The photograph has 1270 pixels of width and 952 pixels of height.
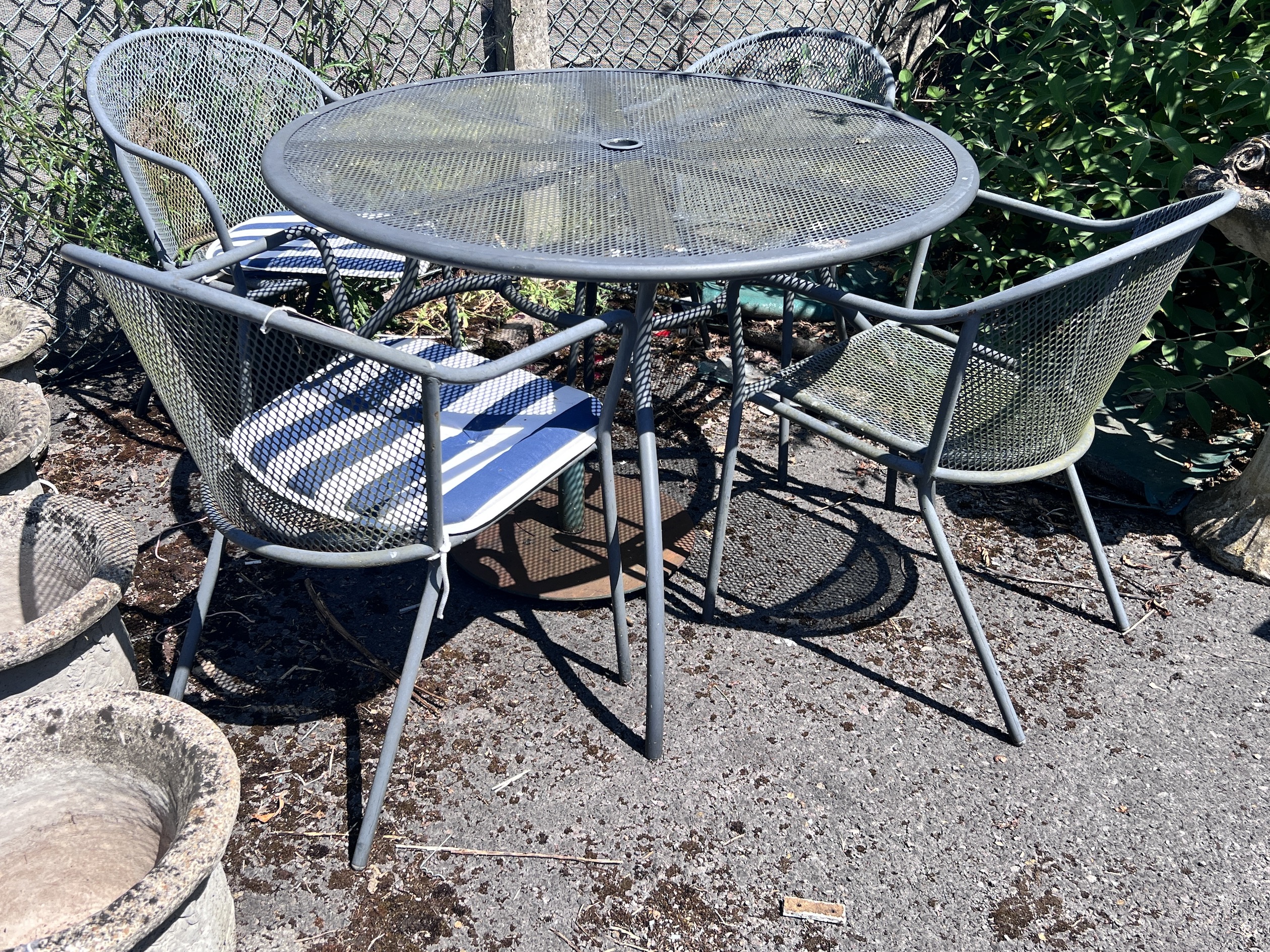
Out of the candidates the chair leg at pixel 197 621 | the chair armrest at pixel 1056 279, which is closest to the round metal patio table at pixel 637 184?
the chair armrest at pixel 1056 279

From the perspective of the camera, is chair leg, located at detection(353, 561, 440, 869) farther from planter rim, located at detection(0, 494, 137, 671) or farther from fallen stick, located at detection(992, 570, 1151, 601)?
fallen stick, located at detection(992, 570, 1151, 601)

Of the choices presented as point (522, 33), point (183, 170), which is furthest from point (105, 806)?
point (522, 33)

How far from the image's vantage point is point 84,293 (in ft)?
11.6

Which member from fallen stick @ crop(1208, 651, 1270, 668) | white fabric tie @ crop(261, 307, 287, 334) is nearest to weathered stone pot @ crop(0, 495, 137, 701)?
white fabric tie @ crop(261, 307, 287, 334)

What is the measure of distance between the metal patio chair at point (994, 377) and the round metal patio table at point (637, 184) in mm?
226

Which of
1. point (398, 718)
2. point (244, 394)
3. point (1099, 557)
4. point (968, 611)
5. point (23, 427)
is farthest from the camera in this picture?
point (1099, 557)

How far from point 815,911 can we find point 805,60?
280 cm

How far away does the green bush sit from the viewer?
117 inches

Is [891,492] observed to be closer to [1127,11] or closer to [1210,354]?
[1210,354]

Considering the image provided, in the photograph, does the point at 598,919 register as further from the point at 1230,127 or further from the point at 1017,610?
the point at 1230,127

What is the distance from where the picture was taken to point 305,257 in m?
2.90

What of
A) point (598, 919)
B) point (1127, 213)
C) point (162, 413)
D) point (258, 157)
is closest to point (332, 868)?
point (598, 919)

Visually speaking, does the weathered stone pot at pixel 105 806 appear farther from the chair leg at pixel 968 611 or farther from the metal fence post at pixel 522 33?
the metal fence post at pixel 522 33

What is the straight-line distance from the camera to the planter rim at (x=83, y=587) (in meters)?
1.71
